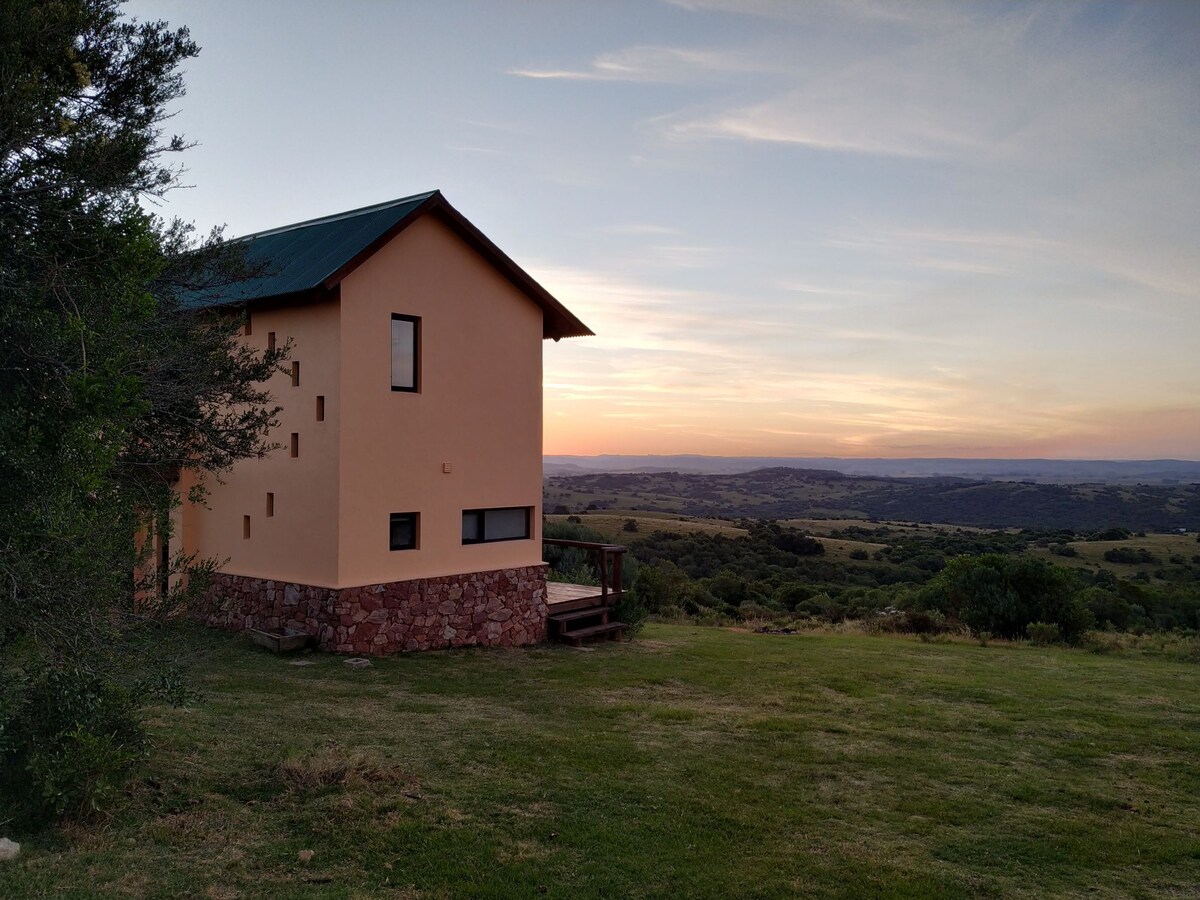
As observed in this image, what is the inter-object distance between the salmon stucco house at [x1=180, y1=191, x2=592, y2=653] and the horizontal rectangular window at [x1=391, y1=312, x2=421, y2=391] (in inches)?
1.1

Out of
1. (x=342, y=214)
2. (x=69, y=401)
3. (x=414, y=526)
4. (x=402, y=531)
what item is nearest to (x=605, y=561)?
(x=414, y=526)

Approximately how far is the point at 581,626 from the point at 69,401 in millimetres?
12286

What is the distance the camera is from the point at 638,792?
6855 mm

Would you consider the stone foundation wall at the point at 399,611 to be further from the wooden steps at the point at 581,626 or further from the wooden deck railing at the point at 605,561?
the wooden deck railing at the point at 605,561

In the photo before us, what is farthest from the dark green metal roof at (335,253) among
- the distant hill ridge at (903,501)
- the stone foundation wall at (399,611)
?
the distant hill ridge at (903,501)

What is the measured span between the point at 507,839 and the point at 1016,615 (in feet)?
55.5

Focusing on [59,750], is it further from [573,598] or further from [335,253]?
[573,598]

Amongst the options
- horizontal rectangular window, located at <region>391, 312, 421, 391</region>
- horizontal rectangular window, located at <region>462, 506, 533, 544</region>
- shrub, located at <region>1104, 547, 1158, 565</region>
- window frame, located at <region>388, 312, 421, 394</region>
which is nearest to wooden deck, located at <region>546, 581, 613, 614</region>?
horizontal rectangular window, located at <region>462, 506, 533, 544</region>

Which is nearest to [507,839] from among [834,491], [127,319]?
[127,319]

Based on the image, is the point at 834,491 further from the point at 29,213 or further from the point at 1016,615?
the point at 29,213

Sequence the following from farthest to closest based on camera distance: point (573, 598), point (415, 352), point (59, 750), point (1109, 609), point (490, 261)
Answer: point (1109, 609) → point (573, 598) → point (490, 261) → point (415, 352) → point (59, 750)

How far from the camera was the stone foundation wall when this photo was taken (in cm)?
1282

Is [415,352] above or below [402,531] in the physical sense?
above

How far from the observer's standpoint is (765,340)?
27.3m
